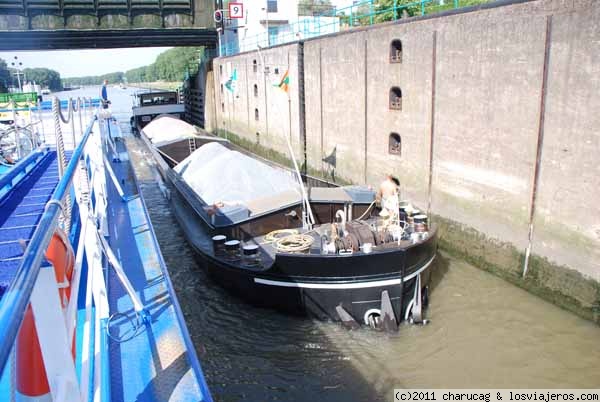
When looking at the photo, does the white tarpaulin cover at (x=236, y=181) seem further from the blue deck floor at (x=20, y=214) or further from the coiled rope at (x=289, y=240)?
the blue deck floor at (x=20, y=214)

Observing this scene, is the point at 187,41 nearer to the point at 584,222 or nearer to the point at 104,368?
the point at 584,222

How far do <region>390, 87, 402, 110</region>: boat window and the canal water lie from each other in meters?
6.17

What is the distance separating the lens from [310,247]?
8922 millimetres

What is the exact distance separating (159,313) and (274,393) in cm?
360

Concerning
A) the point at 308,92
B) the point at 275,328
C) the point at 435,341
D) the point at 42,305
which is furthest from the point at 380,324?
the point at 308,92

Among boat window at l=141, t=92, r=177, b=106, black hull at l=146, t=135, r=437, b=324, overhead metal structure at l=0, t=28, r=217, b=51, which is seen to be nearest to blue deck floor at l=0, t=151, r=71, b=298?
black hull at l=146, t=135, r=437, b=324

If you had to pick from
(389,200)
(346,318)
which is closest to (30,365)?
(346,318)

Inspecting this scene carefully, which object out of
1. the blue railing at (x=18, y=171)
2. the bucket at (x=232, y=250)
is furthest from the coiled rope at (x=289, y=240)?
the blue railing at (x=18, y=171)

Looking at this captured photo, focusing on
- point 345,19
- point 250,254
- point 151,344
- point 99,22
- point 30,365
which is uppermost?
point 99,22

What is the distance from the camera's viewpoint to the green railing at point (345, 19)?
18.2 meters

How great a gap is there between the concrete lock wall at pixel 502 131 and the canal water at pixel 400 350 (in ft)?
3.09

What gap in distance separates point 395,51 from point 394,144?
8.80 ft

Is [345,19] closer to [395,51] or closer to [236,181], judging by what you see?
[395,51]

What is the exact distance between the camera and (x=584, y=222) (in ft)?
29.1
